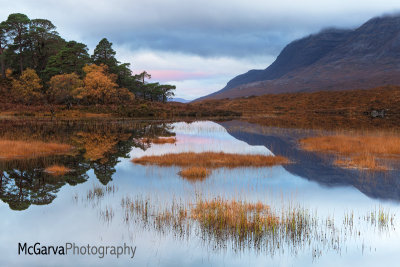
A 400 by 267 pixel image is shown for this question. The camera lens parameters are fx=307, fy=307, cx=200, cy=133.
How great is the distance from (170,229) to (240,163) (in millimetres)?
16313

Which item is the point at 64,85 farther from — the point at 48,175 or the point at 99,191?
the point at 99,191

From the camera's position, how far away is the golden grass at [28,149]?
30303 millimetres

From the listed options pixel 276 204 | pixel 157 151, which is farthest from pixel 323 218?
pixel 157 151

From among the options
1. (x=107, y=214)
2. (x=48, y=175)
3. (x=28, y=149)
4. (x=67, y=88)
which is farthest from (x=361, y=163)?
(x=67, y=88)

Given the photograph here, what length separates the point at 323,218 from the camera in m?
14.6

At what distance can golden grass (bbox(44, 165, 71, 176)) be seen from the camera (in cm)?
2358

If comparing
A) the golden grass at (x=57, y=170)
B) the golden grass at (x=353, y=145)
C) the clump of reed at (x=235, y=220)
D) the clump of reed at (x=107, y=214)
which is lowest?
the clump of reed at (x=107, y=214)

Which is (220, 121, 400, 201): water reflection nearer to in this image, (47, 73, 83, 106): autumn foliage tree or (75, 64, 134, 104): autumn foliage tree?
(75, 64, 134, 104): autumn foliage tree

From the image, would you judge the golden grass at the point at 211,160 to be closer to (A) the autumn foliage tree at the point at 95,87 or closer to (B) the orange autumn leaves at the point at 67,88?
(B) the orange autumn leaves at the point at 67,88

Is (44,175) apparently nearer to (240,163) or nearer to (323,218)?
(240,163)

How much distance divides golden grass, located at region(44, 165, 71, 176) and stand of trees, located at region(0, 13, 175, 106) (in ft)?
228

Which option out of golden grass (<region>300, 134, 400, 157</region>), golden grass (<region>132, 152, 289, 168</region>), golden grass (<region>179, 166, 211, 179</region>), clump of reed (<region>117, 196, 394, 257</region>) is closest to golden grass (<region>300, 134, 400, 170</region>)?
golden grass (<region>300, 134, 400, 157</region>)

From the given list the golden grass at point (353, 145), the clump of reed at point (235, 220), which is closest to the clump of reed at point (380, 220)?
the clump of reed at point (235, 220)

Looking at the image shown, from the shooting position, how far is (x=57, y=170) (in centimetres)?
2431
